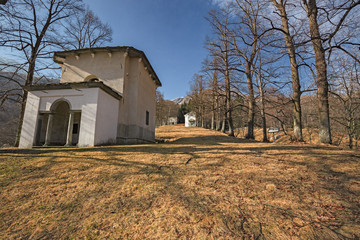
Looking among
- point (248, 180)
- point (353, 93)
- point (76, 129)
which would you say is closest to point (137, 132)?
point (76, 129)

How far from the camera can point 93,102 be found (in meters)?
10.8

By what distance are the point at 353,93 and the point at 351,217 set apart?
18481 mm

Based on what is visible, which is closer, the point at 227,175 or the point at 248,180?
the point at 248,180

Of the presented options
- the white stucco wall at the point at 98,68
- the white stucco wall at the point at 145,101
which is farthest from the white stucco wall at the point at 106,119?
the white stucco wall at the point at 145,101

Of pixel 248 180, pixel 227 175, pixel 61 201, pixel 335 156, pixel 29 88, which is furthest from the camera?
pixel 29 88

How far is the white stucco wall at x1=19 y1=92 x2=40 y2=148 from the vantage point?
1110 centimetres

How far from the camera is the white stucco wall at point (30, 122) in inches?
437

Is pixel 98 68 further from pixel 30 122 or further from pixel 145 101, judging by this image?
pixel 30 122

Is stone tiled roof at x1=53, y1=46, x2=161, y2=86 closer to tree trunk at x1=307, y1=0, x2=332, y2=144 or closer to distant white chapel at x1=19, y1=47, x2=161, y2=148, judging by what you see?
distant white chapel at x1=19, y1=47, x2=161, y2=148

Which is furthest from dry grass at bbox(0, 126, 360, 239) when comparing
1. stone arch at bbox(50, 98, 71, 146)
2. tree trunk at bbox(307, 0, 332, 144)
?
stone arch at bbox(50, 98, 71, 146)

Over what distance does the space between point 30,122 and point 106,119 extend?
5.18 m

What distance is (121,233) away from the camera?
9.21ft

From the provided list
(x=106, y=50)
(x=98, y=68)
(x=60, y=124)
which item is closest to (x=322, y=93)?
(x=106, y=50)

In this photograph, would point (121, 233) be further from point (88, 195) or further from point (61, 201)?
point (61, 201)
